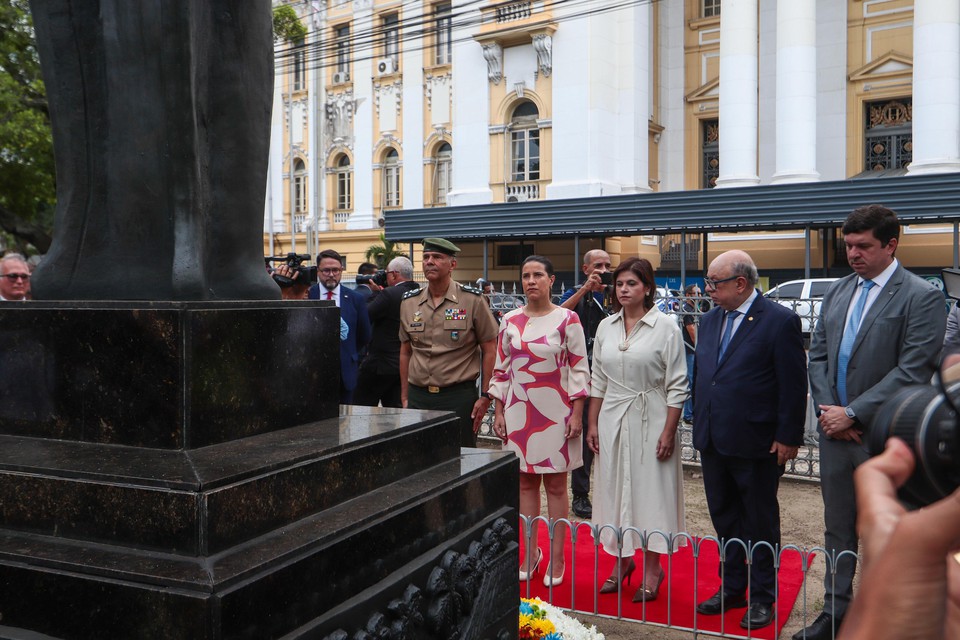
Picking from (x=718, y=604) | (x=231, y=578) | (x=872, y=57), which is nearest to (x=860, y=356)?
(x=718, y=604)

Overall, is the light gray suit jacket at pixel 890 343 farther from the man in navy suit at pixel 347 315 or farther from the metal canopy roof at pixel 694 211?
the metal canopy roof at pixel 694 211

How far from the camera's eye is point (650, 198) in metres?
21.3

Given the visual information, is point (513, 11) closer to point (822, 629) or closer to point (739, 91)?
point (739, 91)

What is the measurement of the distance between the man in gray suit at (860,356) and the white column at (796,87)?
1948cm

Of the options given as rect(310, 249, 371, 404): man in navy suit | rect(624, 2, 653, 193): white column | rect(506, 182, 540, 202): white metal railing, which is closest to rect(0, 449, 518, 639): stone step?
rect(310, 249, 371, 404): man in navy suit

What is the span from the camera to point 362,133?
3059cm

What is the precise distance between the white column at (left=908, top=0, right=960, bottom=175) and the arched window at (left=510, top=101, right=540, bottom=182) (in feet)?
33.4

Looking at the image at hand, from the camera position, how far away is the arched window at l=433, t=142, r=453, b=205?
94.3 feet

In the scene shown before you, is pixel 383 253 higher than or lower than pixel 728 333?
higher

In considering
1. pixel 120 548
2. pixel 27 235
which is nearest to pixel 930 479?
pixel 120 548

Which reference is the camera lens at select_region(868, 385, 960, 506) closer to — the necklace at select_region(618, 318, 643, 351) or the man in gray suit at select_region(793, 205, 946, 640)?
the man in gray suit at select_region(793, 205, 946, 640)

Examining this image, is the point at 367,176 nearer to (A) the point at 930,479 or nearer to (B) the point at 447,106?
(B) the point at 447,106

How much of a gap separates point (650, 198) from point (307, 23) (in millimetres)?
17541

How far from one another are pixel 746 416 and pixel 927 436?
3.40 meters
